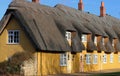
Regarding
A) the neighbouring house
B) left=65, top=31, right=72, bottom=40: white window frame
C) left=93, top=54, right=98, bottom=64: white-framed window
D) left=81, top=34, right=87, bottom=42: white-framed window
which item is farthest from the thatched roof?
left=93, top=54, right=98, bottom=64: white-framed window

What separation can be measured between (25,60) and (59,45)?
5.18 m

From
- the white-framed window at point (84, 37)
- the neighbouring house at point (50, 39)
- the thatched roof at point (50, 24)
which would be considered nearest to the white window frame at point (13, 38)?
the neighbouring house at point (50, 39)

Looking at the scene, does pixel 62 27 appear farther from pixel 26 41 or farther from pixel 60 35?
pixel 26 41

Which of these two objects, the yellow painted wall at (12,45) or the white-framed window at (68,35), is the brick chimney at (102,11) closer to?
the white-framed window at (68,35)

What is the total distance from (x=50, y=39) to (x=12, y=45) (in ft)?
15.2

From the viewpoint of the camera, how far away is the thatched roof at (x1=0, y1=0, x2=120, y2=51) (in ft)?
145

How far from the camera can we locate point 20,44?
45250 millimetres

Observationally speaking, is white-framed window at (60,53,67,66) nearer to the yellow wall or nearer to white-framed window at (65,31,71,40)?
the yellow wall

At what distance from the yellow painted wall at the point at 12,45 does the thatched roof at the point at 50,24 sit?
79 centimetres

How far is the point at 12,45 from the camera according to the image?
45.8 meters

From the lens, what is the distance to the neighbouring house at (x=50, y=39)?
4403 cm

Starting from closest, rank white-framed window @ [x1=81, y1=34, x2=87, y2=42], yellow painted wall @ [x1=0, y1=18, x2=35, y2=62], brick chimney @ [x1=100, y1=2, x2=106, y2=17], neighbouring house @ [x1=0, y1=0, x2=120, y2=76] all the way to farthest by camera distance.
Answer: neighbouring house @ [x1=0, y1=0, x2=120, y2=76], yellow painted wall @ [x1=0, y1=18, x2=35, y2=62], white-framed window @ [x1=81, y1=34, x2=87, y2=42], brick chimney @ [x1=100, y1=2, x2=106, y2=17]

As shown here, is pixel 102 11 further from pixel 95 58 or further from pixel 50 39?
pixel 50 39

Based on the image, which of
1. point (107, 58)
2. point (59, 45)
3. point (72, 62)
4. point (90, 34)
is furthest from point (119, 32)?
point (59, 45)
